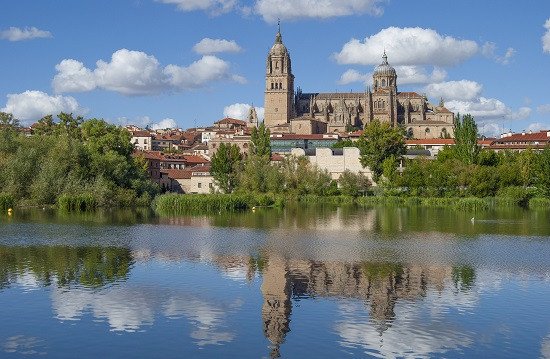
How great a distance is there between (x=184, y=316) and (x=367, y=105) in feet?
429

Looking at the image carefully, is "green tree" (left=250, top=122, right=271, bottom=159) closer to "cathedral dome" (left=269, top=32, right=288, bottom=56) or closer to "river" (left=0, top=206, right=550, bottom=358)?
"river" (left=0, top=206, right=550, bottom=358)

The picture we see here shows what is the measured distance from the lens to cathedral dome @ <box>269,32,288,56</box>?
5758 inches

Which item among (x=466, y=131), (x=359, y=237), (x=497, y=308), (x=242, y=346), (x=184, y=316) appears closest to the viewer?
(x=242, y=346)

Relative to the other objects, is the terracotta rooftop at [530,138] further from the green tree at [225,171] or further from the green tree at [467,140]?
the green tree at [225,171]

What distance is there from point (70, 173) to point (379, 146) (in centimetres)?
3788

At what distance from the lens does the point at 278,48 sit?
14662cm

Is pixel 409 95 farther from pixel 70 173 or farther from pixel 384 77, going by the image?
pixel 70 173

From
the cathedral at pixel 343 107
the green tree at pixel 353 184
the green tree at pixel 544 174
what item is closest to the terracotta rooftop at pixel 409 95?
the cathedral at pixel 343 107

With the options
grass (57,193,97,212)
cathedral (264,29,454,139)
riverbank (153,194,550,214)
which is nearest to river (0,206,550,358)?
grass (57,193,97,212)

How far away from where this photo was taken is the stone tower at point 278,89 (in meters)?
144

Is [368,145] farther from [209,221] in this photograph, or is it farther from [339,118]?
[339,118]

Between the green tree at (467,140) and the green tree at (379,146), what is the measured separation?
10.1m

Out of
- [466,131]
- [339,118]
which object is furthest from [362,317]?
[339,118]

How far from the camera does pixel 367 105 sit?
5699 inches
